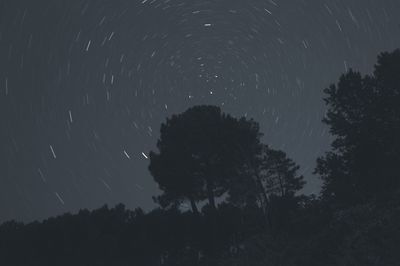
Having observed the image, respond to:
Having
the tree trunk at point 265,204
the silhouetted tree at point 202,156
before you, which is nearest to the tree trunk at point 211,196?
the silhouetted tree at point 202,156

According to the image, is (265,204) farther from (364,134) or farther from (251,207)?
(364,134)

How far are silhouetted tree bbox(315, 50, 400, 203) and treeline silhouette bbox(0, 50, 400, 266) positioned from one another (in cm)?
5

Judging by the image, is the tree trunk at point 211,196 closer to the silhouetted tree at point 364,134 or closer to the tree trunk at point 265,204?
the tree trunk at point 265,204

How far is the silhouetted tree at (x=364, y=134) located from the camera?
22.0 meters

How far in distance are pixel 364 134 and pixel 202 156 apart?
1119cm

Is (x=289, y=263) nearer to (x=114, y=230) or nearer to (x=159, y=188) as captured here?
(x=159, y=188)

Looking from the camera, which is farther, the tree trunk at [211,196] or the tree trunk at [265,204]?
the tree trunk at [211,196]

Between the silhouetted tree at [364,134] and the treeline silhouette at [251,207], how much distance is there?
0.05m

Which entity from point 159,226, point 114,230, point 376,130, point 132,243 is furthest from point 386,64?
point 114,230

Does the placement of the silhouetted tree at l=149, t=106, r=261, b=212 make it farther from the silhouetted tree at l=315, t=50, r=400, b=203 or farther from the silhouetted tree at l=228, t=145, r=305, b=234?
the silhouetted tree at l=315, t=50, r=400, b=203

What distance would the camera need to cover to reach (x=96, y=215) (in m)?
40.6

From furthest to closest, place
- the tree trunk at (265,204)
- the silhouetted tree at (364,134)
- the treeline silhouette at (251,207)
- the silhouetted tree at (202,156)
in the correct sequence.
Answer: the silhouetted tree at (202,156) < the tree trunk at (265,204) < the silhouetted tree at (364,134) < the treeline silhouette at (251,207)

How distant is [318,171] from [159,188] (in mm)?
11545

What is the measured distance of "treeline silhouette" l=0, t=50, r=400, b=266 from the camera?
17031mm
